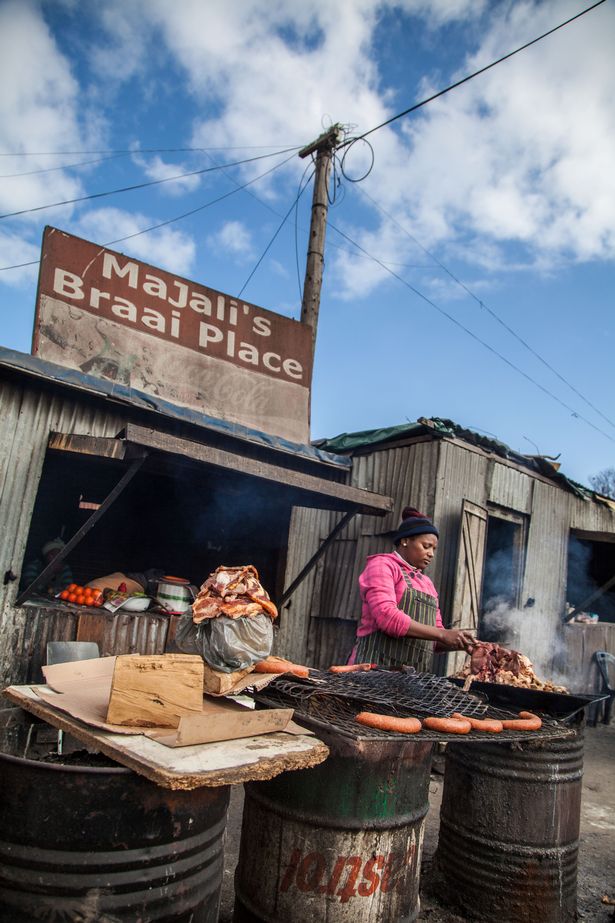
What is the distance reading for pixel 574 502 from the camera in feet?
37.3

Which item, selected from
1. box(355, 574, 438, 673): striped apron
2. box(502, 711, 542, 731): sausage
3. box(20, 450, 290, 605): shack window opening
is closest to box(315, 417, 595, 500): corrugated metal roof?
box(20, 450, 290, 605): shack window opening

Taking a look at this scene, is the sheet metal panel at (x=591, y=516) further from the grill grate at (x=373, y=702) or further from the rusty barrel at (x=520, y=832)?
the grill grate at (x=373, y=702)

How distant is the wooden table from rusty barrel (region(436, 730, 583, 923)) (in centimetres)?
173

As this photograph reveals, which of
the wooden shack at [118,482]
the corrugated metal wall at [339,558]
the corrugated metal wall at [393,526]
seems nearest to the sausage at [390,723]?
the wooden shack at [118,482]

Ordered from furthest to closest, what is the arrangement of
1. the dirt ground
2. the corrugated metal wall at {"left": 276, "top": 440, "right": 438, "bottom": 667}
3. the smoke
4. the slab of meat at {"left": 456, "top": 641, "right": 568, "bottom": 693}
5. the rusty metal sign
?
1. the smoke
2. the corrugated metal wall at {"left": 276, "top": 440, "right": 438, "bottom": 667}
3. the rusty metal sign
4. the slab of meat at {"left": 456, "top": 641, "right": 568, "bottom": 693}
5. the dirt ground

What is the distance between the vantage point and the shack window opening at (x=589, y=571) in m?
12.2

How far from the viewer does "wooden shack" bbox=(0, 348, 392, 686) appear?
579 centimetres

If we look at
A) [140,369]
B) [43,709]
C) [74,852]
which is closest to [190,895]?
[74,852]

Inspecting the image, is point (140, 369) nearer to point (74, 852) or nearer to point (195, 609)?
point (195, 609)

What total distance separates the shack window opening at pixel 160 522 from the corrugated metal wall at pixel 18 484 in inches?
99.8

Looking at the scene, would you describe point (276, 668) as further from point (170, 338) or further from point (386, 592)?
point (170, 338)

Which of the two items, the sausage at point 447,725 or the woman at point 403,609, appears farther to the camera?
the woman at point 403,609

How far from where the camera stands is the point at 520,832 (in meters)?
3.45

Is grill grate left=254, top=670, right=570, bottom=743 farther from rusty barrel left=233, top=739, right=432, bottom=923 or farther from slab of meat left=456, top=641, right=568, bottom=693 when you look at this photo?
slab of meat left=456, top=641, right=568, bottom=693
